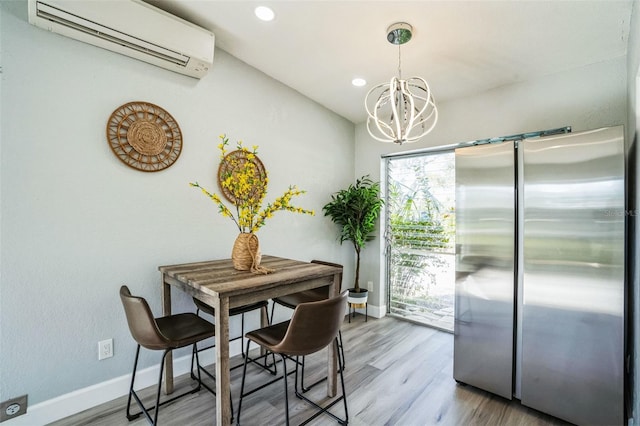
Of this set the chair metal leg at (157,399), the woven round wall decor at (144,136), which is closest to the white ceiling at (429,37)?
the woven round wall decor at (144,136)

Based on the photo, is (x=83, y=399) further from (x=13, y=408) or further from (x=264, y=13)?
(x=264, y=13)

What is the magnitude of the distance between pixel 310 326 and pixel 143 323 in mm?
930

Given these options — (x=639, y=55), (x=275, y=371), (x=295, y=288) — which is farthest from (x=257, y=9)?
(x=275, y=371)

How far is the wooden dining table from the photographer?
153cm

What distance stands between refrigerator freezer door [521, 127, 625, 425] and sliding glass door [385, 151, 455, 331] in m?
1.33

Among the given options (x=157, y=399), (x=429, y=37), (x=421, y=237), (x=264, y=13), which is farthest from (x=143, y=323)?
(x=421, y=237)

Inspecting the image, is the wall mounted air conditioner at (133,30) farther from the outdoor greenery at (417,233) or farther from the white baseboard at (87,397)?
the outdoor greenery at (417,233)

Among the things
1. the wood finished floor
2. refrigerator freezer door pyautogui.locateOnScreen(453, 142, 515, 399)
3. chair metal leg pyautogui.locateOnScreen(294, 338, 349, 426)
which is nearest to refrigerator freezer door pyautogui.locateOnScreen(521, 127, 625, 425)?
refrigerator freezer door pyautogui.locateOnScreen(453, 142, 515, 399)

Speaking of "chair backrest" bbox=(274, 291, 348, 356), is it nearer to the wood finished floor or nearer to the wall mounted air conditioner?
the wood finished floor

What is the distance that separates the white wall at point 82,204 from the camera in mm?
1711

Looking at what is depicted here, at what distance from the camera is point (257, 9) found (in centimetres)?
208

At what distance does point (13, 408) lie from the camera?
1.69 metres

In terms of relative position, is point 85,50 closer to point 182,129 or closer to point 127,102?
point 127,102

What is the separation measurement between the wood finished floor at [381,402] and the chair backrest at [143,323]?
64cm
